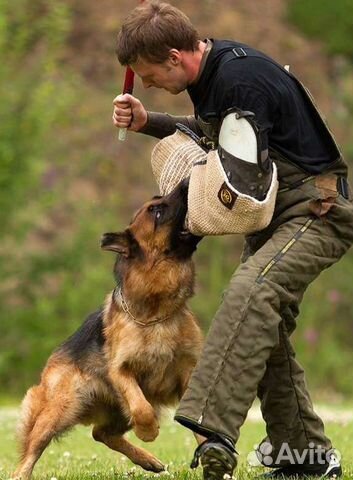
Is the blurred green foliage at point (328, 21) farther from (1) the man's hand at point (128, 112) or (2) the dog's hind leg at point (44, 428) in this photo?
(2) the dog's hind leg at point (44, 428)

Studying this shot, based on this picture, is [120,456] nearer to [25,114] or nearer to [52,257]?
[25,114]

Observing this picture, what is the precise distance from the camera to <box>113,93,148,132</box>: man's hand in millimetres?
6453

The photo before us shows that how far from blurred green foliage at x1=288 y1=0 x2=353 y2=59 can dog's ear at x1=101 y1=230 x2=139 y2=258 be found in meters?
20.8

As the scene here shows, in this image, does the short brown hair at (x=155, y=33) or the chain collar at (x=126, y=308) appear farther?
the chain collar at (x=126, y=308)

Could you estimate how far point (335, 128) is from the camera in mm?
24531

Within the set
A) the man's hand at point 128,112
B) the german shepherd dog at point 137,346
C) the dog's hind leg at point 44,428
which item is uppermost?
the man's hand at point 128,112

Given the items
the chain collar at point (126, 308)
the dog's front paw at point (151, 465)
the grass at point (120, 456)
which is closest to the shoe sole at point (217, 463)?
the grass at point (120, 456)

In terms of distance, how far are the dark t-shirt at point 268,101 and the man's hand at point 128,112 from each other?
1.82 feet

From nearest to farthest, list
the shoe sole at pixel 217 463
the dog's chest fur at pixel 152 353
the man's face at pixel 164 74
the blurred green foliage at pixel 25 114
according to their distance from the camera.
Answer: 1. the shoe sole at pixel 217 463
2. the man's face at pixel 164 74
3. the dog's chest fur at pixel 152 353
4. the blurred green foliage at pixel 25 114

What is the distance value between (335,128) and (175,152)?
60.6 ft

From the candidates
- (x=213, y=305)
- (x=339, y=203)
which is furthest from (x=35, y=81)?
(x=339, y=203)

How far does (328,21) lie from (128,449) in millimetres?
21982

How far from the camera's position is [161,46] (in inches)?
226

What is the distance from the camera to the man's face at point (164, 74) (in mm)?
5859
